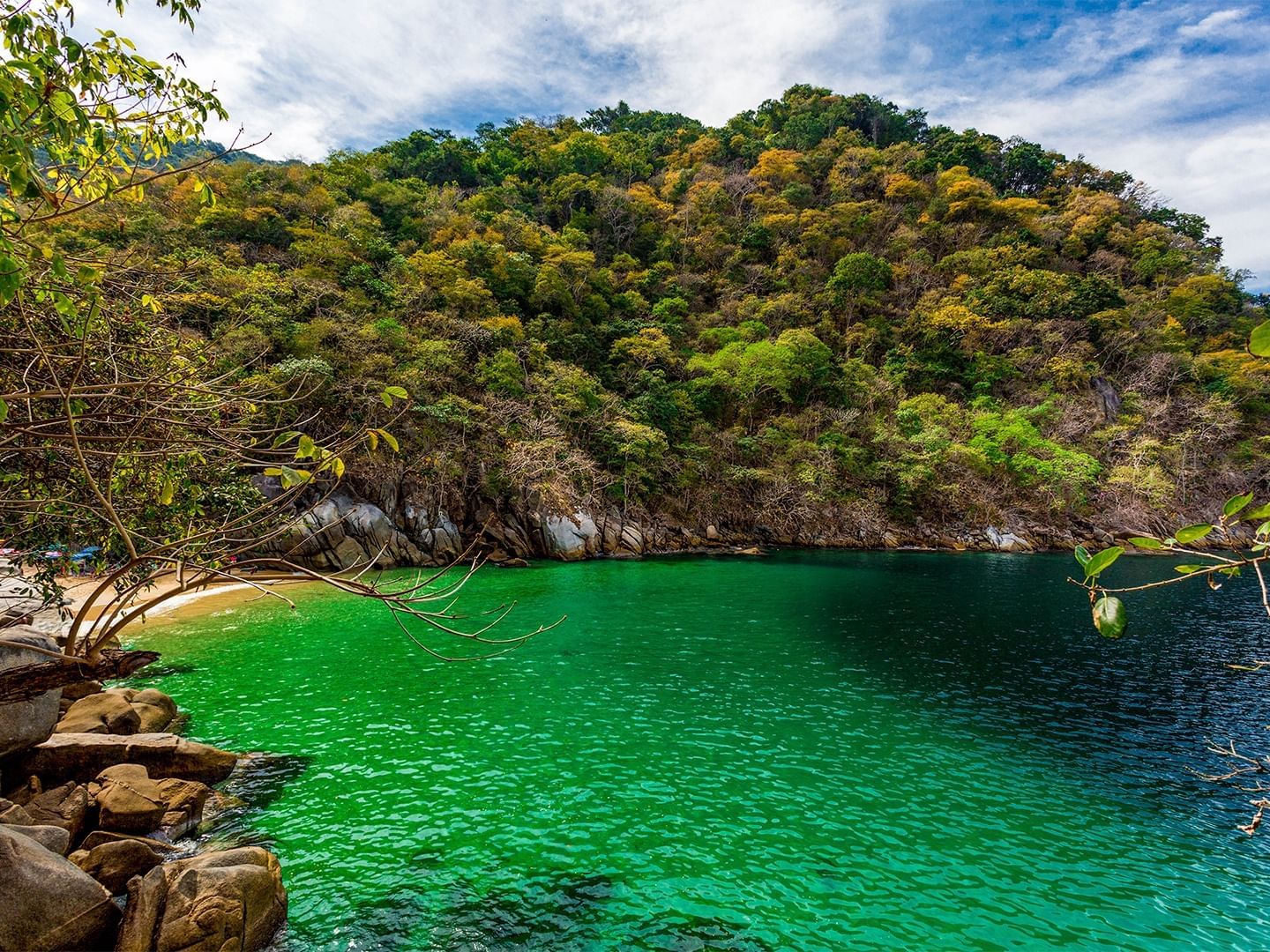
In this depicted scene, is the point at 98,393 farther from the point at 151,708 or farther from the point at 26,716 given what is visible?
the point at 151,708

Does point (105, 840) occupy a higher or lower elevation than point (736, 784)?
higher

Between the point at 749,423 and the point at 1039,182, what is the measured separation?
44.1 metres

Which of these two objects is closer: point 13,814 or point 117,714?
point 13,814

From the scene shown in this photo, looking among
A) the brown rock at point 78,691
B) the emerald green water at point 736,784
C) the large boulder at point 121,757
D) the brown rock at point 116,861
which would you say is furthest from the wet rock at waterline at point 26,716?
the emerald green water at point 736,784

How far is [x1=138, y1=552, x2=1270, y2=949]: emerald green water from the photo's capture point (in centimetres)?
689

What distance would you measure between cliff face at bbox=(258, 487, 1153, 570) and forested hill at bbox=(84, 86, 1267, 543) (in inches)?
31.1

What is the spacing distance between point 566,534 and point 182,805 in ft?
71.9

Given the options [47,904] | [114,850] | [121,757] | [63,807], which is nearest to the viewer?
[47,904]

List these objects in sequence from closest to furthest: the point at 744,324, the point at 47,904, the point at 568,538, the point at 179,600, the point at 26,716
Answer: the point at 47,904 → the point at 26,716 → the point at 179,600 → the point at 568,538 → the point at 744,324

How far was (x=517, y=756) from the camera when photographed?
1005 cm

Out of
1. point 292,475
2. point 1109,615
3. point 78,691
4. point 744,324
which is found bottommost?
point 78,691

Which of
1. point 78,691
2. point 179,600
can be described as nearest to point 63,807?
point 78,691

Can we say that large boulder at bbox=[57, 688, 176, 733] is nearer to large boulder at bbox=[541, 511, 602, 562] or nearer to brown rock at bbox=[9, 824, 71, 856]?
brown rock at bbox=[9, 824, 71, 856]

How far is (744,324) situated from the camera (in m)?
40.7
